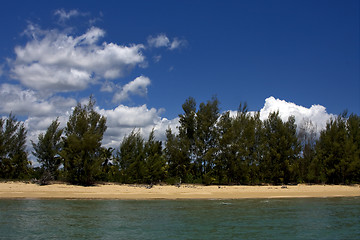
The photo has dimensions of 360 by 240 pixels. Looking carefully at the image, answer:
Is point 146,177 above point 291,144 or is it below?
below

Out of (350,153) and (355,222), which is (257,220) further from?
(350,153)

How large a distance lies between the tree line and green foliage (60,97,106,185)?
8cm

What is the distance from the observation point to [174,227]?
12.5 metres

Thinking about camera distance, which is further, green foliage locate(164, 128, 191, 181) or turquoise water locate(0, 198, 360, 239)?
green foliage locate(164, 128, 191, 181)

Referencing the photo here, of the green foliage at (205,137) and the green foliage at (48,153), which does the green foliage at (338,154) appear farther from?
the green foliage at (48,153)

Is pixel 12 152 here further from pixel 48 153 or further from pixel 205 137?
pixel 205 137

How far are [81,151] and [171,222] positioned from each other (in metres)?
16.3

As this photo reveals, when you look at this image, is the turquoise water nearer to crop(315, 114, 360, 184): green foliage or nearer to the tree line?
the tree line

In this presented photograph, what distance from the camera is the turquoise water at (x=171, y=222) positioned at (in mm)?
11344

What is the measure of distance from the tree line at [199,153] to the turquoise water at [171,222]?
10755 millimetres

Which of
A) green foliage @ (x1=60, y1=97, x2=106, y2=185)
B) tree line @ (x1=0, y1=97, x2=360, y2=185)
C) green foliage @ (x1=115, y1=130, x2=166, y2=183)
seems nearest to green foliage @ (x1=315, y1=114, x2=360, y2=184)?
tree line @ (x1=0, y1=97, x2=360, y2=185)

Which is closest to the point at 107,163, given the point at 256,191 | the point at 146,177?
the point at 146,177

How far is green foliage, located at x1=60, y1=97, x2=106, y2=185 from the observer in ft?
90.2

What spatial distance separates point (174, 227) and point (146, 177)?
18640mm
